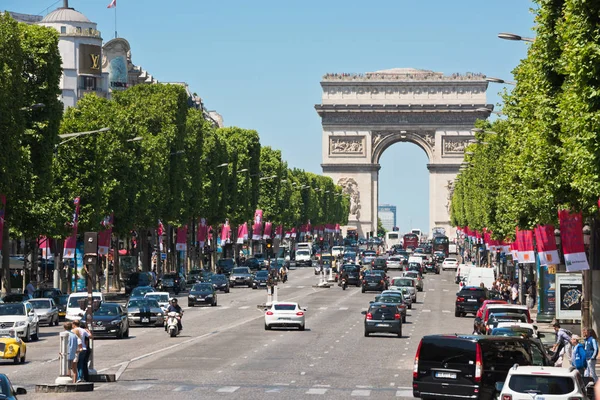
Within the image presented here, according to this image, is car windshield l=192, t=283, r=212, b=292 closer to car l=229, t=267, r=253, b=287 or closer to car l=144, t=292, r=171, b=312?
car l=144, t=292, r=171, b=312

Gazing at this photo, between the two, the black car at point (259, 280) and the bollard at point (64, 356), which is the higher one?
the black car at point (259, 280)

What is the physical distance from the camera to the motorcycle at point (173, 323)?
58.0m

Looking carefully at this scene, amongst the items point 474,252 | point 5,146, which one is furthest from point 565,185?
point 474,252

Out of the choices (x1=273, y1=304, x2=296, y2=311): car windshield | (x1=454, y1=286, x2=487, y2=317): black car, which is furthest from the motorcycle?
(x1=454, y1=286, x2=487, y2=317): black car

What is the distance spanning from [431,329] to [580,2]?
3503 centimetres

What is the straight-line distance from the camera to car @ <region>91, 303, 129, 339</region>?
57531mm

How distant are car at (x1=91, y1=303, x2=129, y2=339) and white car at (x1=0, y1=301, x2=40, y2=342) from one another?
8.82 ft

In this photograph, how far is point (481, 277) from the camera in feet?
316

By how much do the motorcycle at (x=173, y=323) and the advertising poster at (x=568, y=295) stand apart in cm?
1525

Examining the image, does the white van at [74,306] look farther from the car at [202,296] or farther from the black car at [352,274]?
the black car at [352,274]

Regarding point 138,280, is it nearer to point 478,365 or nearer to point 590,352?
point 590,352

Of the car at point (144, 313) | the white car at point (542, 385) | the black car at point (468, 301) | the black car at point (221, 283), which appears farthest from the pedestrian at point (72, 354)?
the black car at point (221, 283)

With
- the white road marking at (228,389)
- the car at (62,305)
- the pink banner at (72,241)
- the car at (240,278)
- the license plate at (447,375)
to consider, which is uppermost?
the pink banner at (72,241)

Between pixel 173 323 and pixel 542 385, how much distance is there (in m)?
31.6
